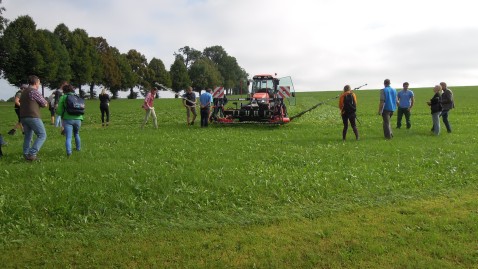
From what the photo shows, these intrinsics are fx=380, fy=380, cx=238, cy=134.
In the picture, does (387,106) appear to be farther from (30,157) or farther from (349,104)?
(30,157)

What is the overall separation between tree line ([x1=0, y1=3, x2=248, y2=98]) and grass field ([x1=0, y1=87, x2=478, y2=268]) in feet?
42.0

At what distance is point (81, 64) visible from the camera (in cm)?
6431

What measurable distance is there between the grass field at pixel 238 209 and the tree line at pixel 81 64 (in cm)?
1280

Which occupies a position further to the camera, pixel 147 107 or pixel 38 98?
pixel 147 107

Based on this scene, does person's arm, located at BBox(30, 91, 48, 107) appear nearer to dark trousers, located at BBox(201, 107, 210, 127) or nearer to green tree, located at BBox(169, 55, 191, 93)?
dark trousers, located at BBox(201, 107, 210, 127)

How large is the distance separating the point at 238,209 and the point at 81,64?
214 feet

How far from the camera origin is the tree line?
172ft

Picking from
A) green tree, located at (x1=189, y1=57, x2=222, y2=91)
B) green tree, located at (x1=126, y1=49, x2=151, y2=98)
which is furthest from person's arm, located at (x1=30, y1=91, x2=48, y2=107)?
green tree, located at (x1=189, y1=57, x2=222, y2=91)

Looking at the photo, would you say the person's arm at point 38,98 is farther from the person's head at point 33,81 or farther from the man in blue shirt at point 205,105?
the man in blue shirt at point 205,105

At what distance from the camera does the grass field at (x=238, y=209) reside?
459cm

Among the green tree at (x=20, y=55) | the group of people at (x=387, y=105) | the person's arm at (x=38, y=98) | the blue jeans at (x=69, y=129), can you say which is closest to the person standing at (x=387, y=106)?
the group of people at (x=387, y=105)

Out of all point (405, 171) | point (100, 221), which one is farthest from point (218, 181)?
point (405, 171)

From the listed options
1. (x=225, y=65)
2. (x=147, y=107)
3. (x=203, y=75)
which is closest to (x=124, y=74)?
(x=203, y=75)

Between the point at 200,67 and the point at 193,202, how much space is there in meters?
89.2
